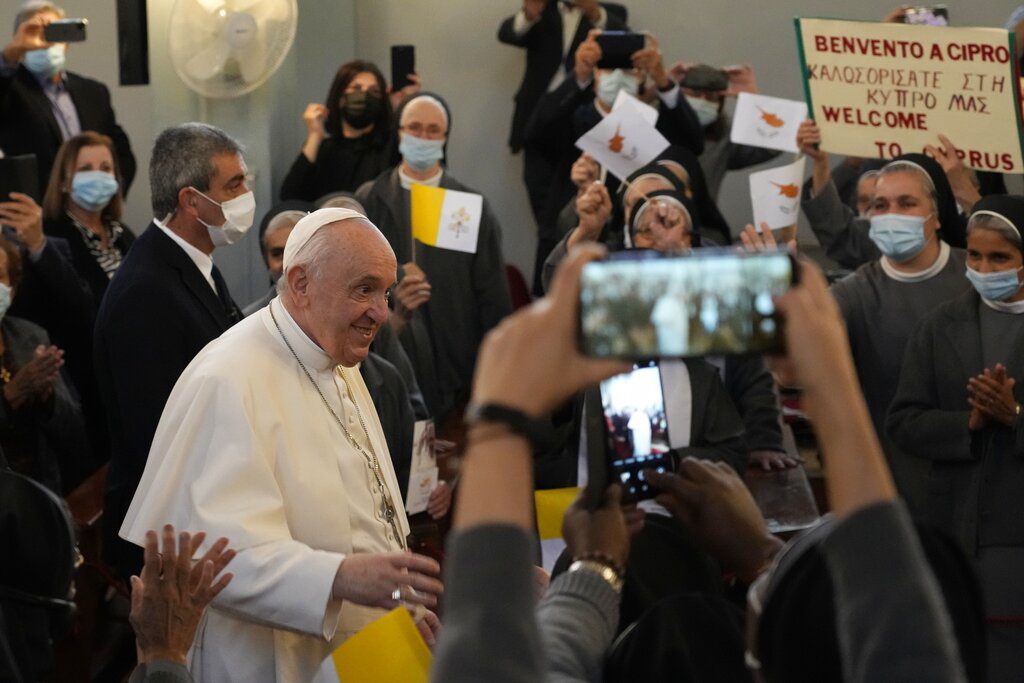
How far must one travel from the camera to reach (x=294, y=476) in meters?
3.13

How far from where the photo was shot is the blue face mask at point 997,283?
4.98 metres

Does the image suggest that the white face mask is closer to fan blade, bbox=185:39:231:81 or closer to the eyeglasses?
the eyeglasses

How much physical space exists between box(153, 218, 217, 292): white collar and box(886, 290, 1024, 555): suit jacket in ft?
8.16

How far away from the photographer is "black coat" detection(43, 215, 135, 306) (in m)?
6.52

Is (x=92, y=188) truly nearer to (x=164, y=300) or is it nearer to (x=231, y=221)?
(x=231, y=221)

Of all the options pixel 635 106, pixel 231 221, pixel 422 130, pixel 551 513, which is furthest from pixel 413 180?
pixel 551 513

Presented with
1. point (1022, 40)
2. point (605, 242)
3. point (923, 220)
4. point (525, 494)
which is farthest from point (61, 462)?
point (1022, 40)

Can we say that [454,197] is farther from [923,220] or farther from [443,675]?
[443,675]

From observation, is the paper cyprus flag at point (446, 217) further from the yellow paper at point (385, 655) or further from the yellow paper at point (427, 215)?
the yellow paper at point (385, 655)

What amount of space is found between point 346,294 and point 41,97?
4.97m

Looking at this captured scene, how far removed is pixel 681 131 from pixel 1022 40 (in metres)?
1.94

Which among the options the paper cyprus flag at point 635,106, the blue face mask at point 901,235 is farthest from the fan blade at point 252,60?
the blue face mask at point 901,235

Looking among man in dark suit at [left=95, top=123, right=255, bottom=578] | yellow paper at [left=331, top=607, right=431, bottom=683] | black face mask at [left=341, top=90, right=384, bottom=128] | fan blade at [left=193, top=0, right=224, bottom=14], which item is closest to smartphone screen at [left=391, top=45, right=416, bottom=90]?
black face mask at [left=341, top=90, right=384, bottom=128]

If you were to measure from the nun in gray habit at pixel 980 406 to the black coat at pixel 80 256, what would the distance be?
3.69 meters
